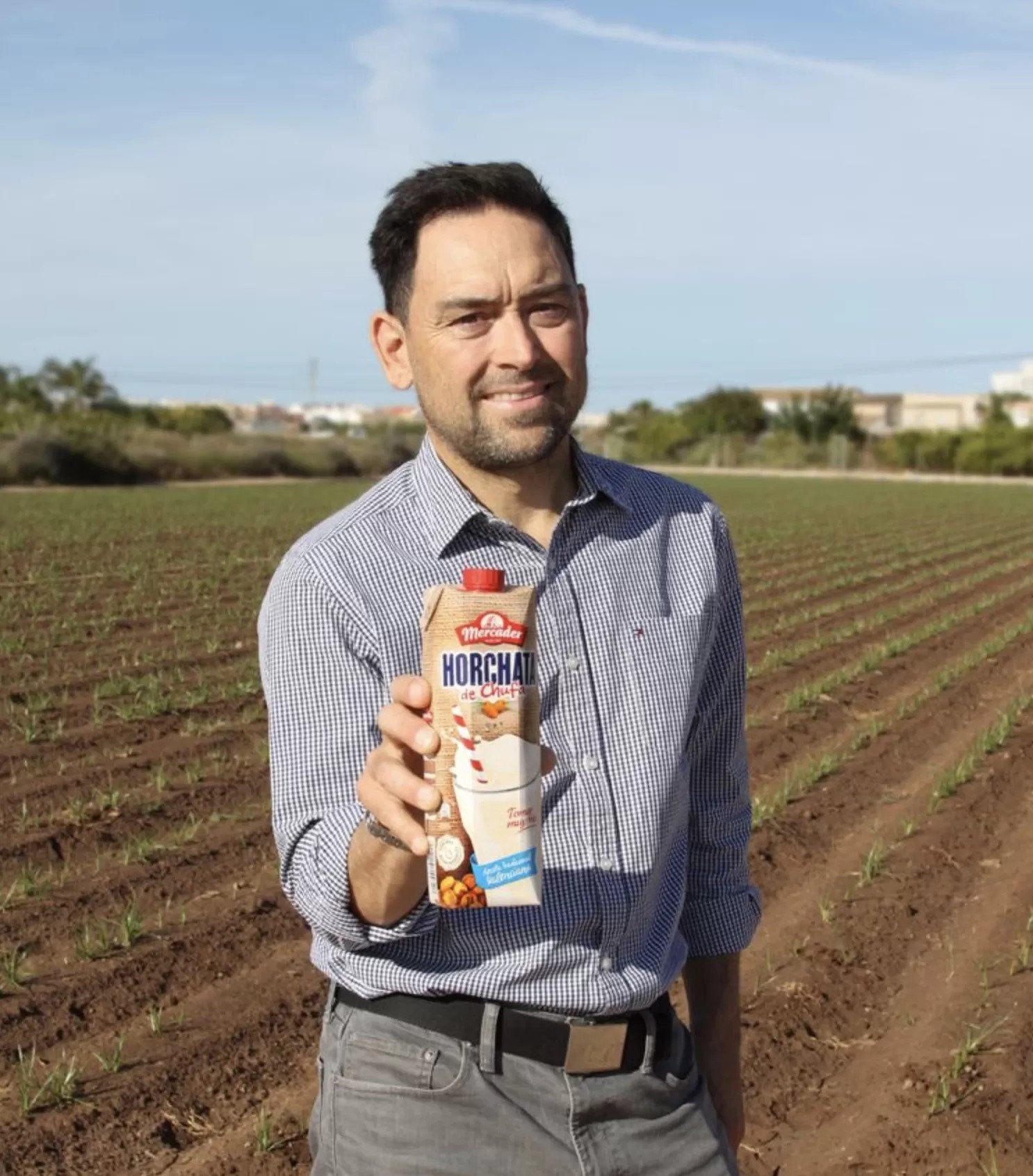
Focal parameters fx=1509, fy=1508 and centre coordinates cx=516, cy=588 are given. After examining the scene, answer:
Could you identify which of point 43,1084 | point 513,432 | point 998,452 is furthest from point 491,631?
point 998,452

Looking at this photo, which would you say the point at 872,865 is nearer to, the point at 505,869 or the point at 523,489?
the point at 523,489

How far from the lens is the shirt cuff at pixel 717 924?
2.55 metres

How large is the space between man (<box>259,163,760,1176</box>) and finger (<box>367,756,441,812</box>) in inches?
5.5

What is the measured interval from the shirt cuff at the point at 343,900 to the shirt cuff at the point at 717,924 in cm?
64

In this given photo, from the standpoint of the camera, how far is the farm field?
14.3ft

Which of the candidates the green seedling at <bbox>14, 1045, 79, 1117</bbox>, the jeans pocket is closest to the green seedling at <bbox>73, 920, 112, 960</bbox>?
the green seedling at <bbox>14, 1045, 79, 1117</bbox>

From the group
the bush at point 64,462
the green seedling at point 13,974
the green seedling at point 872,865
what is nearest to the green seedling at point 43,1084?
the green seedling at point 13,974

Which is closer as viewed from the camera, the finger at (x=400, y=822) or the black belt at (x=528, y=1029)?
the finger at (x=400, y=822)

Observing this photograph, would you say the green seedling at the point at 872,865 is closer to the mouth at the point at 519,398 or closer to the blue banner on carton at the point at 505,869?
the mouth at the point at 519,398

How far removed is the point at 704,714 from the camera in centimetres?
253

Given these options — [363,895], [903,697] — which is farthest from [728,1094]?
[903,697]

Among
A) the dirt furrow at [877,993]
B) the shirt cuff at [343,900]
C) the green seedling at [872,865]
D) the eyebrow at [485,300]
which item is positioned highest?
the eyebrow at [485,300]

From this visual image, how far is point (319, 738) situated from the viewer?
83.5 inches

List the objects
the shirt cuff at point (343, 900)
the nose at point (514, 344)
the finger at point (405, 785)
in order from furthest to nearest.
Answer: the nose at point (514, 344)
the shirt cuff at point (343, 900)
the finger at point (405, 785)
